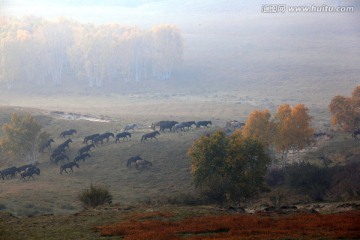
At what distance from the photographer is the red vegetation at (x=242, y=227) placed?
1850cm

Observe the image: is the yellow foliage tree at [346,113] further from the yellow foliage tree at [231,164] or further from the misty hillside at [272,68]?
the misty hillside at [272,68]

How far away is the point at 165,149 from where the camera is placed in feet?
164

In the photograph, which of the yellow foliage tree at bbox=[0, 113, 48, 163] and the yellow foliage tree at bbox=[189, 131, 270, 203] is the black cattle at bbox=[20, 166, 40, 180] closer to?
the yellow foliage tree at bbox=[0, 113, 48, 163]

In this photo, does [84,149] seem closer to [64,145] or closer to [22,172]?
[64,145]

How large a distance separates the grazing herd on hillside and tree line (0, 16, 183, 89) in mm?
66989

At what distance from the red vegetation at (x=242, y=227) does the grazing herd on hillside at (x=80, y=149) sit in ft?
76.4

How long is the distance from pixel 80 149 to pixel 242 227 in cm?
3268

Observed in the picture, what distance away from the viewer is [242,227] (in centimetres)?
2069

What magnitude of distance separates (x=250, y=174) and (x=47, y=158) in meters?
26.8

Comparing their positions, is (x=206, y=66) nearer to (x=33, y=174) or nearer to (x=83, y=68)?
(x=83, y=68)

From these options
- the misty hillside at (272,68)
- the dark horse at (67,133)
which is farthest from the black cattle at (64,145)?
the misty hillside at (272,68)

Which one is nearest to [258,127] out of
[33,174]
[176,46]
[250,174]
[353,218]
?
[250,174]

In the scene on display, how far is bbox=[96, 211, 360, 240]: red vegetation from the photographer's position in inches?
728

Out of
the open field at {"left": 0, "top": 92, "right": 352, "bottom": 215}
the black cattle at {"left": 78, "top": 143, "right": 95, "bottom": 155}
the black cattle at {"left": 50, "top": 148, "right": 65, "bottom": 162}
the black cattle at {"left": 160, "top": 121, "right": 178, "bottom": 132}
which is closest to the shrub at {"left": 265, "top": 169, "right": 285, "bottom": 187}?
the open field at {"left": 0, "top": 92, "right": 352, "bottom": 215}
